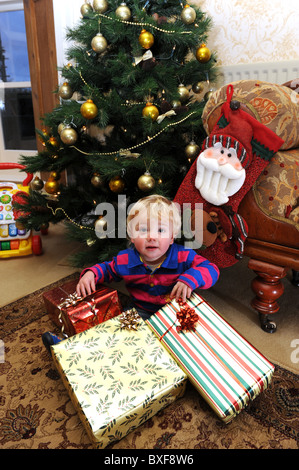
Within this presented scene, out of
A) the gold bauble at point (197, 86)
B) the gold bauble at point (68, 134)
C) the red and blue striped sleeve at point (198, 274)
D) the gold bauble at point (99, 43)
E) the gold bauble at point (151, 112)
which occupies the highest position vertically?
the gold bauble at point (99, 43)

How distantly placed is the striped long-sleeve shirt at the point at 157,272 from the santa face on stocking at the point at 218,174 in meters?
0.21

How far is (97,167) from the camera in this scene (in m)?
1.28

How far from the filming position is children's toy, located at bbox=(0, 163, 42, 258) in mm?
1697

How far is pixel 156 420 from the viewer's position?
81cm

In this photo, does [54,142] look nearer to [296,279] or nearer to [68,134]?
[68,134]

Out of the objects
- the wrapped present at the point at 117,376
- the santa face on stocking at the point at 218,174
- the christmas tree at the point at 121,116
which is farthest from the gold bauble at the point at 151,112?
the wrapped present at the point at 117,376

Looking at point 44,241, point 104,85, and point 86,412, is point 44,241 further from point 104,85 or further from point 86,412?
point 86,412

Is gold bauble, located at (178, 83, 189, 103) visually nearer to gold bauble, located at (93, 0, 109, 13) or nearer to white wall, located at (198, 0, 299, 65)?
gold bauble, located at (93, 0, 109, 13)

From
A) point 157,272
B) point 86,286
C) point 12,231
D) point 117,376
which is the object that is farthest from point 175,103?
point 117,376

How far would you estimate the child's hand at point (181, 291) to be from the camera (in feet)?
3.24

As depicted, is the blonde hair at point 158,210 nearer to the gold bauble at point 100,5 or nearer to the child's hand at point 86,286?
the child's hand at point 86,286

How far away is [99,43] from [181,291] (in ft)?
3.46

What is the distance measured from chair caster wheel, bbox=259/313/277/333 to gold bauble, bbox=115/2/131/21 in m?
1.28

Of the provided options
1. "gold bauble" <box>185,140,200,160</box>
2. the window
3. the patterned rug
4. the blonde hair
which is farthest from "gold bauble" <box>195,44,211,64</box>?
the window
